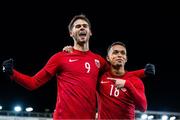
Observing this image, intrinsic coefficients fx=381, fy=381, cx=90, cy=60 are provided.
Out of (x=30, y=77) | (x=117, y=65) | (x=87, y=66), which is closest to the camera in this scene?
(x=30, y=77)

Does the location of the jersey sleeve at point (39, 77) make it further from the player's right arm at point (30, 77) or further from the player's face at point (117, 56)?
the player's face at point (117, 56)

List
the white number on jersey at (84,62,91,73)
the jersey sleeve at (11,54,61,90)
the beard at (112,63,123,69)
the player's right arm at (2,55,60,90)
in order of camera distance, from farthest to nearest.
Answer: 1. the beard at (112,63,123,69)
2. the white number on jersey at (84,62,91,73)
3. the jersey sleeve at (11,54,61,90)
4. the player's right arm at (2,55,60,90)

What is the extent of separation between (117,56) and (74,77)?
59 cm

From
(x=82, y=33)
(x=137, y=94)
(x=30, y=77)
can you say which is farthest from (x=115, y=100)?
(x=30, y=77)

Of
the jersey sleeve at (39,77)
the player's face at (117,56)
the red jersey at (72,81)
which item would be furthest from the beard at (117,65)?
the jersey sleeve at (39,77)

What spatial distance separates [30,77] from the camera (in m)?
3.20

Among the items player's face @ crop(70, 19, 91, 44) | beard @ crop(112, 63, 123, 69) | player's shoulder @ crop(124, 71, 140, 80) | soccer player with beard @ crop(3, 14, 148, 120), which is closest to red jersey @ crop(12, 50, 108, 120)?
soccer player with beard @ crop(3, 14, 148, 120)

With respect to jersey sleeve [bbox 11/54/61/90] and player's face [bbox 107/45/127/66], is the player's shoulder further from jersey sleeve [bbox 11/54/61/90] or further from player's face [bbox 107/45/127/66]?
jersey sleeve [bbox 11/54/61/90]

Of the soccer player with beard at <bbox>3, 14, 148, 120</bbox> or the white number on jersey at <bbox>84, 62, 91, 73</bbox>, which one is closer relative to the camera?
the soccer player with beard at <bbox>3, 14, 148, 120</bbox>

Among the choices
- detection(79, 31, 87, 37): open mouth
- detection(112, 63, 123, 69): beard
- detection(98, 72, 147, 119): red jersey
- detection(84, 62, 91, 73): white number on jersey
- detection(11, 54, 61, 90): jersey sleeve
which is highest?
detection(79, 31, 87, 37): open mouth

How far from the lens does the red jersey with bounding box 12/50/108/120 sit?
3162 mm

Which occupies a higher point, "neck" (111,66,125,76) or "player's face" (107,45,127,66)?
"player's face" (107,45,127,66)

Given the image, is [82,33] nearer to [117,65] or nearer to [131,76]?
[117,65]

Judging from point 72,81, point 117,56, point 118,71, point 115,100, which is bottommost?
point 115,100
